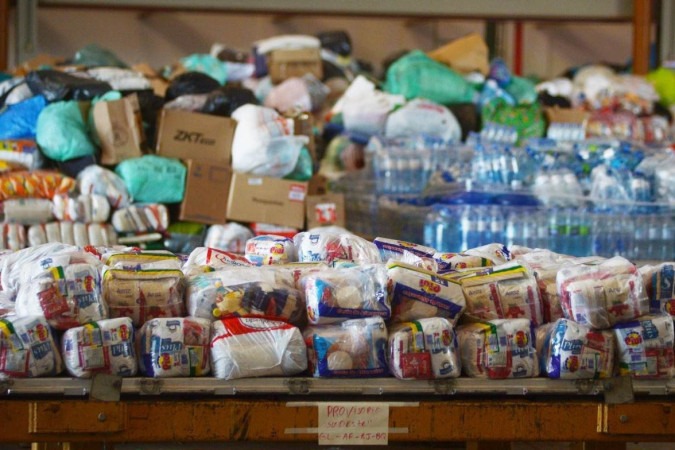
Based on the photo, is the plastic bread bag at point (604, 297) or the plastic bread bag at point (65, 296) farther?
the plastic bread bag at point (604, 297)

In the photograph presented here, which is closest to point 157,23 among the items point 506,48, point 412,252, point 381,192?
point 506,48

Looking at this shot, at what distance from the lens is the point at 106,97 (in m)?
7.91

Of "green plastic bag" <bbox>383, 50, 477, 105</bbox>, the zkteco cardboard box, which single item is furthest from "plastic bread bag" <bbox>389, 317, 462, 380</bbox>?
the zkteco cardboard box

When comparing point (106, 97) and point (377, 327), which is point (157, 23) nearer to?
point (106, 97)

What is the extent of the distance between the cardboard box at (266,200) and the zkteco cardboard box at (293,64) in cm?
341

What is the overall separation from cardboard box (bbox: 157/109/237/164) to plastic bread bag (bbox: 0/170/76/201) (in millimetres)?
743

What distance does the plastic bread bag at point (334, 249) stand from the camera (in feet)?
13.8

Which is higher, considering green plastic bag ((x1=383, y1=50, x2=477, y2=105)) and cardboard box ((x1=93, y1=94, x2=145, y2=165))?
green plastic bag ((x1=383, y1=50, x2=477, y2=105))

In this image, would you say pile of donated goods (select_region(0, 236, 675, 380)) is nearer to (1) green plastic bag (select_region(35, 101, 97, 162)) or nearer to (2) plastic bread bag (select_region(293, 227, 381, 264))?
(2) plastic bread bag (select_region(293, 227, 381, 264))

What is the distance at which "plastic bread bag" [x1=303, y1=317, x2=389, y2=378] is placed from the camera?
3.57 meters

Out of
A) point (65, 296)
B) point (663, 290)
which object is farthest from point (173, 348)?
point (663, 290)

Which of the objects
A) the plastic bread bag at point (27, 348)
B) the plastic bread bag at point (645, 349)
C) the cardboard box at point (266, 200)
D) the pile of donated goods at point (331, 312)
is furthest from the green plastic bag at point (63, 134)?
the plastic bread bag at point (645, 349)

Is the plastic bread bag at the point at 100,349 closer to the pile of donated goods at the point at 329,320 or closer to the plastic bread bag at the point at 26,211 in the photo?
the pile of donated goods at the point at 329,320

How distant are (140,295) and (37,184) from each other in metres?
3.90
